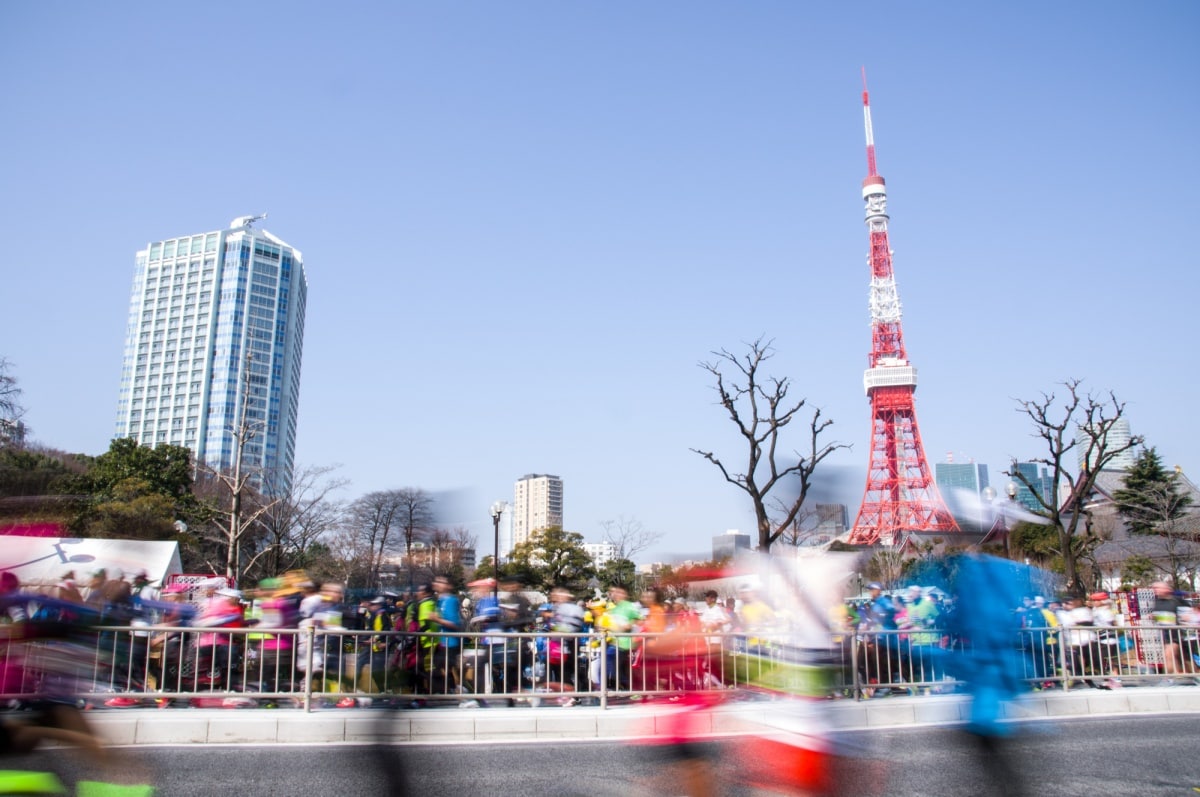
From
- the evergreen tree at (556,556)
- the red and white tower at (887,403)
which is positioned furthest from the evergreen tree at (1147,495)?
the evergreen tree at (556,556)

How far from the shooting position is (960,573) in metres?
4.77

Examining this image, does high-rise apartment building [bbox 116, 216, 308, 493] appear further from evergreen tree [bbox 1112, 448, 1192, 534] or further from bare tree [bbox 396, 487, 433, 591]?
bare tree [bbox 396, 487, 433, 591]

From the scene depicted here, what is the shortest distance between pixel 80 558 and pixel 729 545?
46.6ft

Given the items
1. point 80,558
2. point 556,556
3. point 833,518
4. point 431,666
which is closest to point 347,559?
point 556,556

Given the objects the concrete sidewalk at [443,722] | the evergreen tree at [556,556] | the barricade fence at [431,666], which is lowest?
the concrete sidewalk at [443,722]

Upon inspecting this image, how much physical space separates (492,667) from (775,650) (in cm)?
492

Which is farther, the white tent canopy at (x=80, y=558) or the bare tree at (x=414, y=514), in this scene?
the bare tree at (x=414, y=514)

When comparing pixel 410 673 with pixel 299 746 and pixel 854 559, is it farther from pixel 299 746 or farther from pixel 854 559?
pixel 854 559

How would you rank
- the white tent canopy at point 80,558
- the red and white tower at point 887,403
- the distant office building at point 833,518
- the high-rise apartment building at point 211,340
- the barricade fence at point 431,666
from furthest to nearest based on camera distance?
the high-rise apartment building at point 211,340, the red and white tower at point 887,403, the barricade fence at point 431,666, the distant office building at point 833,518, the white tent canopy at point 80,558

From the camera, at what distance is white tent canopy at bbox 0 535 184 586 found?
5184 mm

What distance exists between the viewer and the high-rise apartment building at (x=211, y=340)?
462 ft

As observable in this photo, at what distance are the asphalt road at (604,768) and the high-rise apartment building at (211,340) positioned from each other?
455ft

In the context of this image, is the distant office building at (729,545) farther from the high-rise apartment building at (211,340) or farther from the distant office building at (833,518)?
the high-rise apartment building at (211,340)

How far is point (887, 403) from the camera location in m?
76.4
